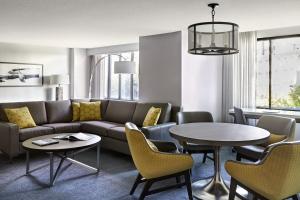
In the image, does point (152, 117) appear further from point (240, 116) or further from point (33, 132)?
point (33, 132)

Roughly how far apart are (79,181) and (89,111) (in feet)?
7.73

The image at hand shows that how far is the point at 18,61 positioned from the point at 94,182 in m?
4.36

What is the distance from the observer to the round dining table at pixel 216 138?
8.00ft

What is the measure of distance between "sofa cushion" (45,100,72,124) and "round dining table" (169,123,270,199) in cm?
312

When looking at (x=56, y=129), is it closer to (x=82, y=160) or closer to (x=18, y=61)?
(x=82, y=160)

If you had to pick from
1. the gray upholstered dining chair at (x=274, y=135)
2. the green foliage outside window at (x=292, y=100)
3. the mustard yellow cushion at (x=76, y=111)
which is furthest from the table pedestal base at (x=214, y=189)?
the mustard yellow cushion at (x=76, y=111)

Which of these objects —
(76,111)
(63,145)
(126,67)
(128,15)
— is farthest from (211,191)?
(76,111)

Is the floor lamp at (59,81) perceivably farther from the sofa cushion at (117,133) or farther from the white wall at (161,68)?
the sofa cushion at (117,133)

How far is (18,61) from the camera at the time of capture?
6.36 meters

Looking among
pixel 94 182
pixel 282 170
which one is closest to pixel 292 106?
pixel 282 170

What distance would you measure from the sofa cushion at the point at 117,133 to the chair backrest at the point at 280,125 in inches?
80.1

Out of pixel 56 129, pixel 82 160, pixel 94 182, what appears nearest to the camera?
pixel 94 182

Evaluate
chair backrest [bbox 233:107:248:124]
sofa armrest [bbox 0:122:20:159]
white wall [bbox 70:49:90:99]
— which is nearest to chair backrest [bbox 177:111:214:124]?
chair backrest [bbox 233:107:248:124]

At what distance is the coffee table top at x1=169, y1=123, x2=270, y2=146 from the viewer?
2.43m
